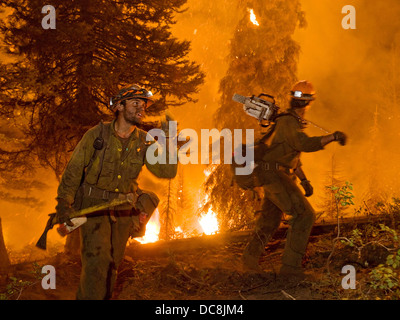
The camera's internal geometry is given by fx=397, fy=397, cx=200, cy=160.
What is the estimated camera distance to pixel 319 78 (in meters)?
53.4

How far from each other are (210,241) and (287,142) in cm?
309

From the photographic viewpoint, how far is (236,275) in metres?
6.04

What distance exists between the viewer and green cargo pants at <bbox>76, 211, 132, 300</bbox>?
4367 mm

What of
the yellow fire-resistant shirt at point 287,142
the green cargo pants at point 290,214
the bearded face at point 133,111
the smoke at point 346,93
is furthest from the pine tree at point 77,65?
the smoke at point 346,93

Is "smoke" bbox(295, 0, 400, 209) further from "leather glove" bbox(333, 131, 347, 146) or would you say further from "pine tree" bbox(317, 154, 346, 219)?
"leather glove" bbox(333, 131, 347, 146)

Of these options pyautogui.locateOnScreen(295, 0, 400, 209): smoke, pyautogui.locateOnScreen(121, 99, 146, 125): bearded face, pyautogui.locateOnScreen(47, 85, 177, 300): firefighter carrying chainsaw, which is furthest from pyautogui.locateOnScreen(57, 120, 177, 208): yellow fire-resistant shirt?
pyautogui.locateOnScreen(295, 0, 400, 209): smoke

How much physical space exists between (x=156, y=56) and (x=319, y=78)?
152 ft

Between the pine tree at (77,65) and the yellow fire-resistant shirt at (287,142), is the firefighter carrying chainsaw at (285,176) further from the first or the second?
the pine tree at (77,65)

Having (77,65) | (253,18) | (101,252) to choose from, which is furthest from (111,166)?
(253,18)

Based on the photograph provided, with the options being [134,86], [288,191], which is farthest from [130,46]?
[288,191]

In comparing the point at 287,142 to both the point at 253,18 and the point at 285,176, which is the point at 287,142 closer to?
the point at 285,176
